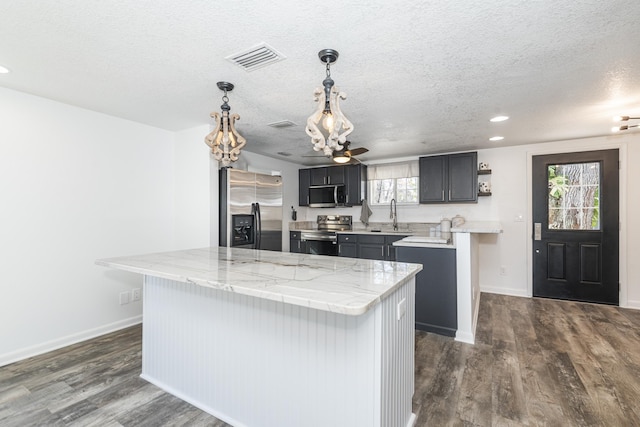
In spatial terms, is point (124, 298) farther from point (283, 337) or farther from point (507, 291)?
point (507, 291)

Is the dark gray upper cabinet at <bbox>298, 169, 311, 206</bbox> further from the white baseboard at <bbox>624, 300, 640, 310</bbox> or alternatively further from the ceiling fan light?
the white baseboard at <bbox>624, 300, 640, 310</bbox>

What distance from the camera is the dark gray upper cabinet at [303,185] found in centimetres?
612

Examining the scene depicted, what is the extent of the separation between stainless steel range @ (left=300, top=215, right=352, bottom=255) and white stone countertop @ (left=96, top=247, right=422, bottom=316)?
9.92 ft

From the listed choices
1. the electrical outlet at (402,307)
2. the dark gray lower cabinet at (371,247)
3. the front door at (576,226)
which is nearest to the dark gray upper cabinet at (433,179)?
the dark gray lower cabinet at (371,247)

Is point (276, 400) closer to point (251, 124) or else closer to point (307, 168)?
point (251, 124)

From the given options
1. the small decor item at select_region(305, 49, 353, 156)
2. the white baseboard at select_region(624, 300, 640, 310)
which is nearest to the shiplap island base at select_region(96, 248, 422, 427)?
the small decor item at select_region(305, 49, 353, 156)

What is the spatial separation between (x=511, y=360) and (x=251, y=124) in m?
3.55

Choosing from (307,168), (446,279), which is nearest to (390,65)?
(446,279)

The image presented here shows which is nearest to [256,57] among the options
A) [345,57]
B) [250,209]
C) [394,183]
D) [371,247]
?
[345,57]

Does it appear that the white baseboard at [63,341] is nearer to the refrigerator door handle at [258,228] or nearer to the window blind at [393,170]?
the refrigerator door handle at [258,228]

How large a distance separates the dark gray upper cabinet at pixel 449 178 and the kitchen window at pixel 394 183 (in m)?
0.25

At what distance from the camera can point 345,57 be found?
202 centimetres

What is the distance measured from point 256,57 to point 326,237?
3752mm

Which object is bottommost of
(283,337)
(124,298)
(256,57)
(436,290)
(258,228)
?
(124,298)
